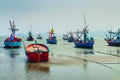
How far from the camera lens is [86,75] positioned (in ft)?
89.5

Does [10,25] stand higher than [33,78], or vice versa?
[10,25]

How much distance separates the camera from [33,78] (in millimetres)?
25078

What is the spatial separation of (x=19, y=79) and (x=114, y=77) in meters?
10.2

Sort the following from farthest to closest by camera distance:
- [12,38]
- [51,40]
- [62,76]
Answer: [51,40]
[12,38]
[62,76]

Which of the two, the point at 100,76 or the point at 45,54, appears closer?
the point at 100,76

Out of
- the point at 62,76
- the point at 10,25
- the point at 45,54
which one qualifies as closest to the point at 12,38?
the point at 10,25

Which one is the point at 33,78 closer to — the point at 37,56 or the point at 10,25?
the point at 37,56

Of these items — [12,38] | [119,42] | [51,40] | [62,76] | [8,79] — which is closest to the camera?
[8,79]

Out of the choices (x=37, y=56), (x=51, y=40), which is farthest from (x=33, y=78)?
(x=51, y=40)

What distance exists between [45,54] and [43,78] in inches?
499

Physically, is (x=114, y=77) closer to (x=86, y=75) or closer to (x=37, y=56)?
(x=86, y=75)

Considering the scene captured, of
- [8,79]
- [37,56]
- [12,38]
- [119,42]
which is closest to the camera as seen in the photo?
[8,79]

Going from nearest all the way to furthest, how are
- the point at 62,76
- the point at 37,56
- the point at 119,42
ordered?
the point at 62,76 < the point at 37,56 < the point at 119,42

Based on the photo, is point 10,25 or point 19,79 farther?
point 10,25
